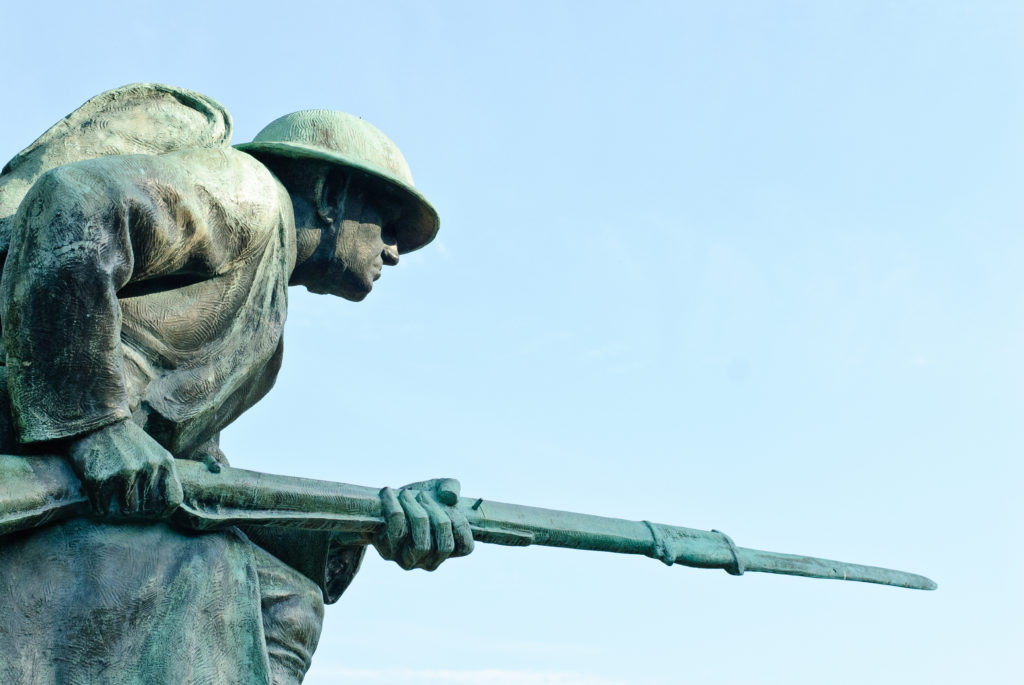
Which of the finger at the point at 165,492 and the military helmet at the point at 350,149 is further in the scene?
the military helmet at the point at 350,149

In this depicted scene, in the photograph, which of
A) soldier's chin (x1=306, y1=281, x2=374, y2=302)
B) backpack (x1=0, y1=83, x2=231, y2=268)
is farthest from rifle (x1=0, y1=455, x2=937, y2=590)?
backpack (x1=0, y1=83, x2=231, y2=268)

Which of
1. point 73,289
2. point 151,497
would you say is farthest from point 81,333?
point 151,497

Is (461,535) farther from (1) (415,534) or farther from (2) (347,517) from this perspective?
(2) (347,517)

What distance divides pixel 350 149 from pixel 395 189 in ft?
0.89

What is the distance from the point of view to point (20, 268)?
459 centimetres

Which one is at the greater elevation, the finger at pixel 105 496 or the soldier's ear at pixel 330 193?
the soldier's ear at pixel 330 193

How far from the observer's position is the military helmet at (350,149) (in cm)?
568

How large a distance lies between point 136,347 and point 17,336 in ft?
1.82

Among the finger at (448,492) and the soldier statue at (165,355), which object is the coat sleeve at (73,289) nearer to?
the soldier statue at (165,355)

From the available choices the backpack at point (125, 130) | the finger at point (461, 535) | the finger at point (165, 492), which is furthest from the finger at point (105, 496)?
the backpack at point (125, 130)

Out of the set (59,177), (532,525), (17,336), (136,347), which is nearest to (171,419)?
(136,347)

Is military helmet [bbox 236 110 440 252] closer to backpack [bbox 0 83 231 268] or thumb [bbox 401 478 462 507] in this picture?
backpack [bbox 0 83 231 268]

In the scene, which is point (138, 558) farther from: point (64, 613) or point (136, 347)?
point (136, 347)

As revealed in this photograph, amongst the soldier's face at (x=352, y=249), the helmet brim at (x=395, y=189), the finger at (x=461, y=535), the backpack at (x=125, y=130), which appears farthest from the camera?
the soldier's face at (x=352, y=249)
